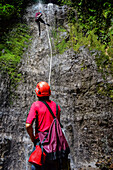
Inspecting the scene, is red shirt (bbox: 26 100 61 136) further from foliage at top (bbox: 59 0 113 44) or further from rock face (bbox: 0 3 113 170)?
foliage at top (bbox: 59 0 113 44)

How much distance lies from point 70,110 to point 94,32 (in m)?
3.47

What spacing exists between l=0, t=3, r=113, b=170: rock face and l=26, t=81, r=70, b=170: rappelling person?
2203mm

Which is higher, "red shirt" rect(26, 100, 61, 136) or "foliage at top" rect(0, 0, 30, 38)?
"foliage at top" rect(0, 0, 30, 38)

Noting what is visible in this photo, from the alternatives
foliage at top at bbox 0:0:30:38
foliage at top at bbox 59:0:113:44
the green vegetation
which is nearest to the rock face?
the green vegetation

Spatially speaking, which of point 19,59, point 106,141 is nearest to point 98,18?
point 19,59

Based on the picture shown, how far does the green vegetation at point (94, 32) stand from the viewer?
4846 millimetres

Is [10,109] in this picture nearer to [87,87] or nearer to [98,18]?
[87,87]

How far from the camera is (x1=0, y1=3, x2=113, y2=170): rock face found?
13.1 feet

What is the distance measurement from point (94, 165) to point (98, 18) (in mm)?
5580

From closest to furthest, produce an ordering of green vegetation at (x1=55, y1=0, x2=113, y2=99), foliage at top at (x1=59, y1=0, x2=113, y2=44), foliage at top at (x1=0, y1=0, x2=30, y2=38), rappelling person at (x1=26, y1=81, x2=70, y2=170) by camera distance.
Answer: rappelling person at (x1=26, y1=81, x2=70, y2=170)
green vegetation at (x1=55, y1=0, x2=113, y2=99)
foliage at top at (x1=59, y1=0, x2=113, y2=44)
foliage at top at (x1=0, y1=0, x2=30, y2=38)

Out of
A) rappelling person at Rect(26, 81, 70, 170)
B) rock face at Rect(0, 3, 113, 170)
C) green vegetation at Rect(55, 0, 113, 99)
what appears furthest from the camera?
green vegetation at Rect(55, 0, 113, 99)

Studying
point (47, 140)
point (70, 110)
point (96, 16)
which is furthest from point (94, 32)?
point (47, 140)

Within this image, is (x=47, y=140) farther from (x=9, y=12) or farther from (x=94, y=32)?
(x=9, y=12)

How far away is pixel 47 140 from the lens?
2.01m
